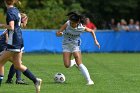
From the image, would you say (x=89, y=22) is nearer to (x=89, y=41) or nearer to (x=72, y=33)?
(x=89, y=41)

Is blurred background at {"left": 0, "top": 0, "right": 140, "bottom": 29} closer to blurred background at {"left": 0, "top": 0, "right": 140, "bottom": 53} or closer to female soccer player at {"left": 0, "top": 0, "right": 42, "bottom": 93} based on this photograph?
blurred background at {"left": 0, "top": 0, "right": 140, "bottom": 53}

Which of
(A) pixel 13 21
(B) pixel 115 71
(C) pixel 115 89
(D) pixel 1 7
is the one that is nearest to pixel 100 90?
(C) pixel 115 89

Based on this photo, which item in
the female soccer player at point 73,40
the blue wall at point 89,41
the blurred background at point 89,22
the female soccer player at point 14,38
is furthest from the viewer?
the blurred background at point 89,22

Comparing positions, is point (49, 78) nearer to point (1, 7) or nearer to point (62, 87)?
point (62, 87)

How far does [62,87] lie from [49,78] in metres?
2.56

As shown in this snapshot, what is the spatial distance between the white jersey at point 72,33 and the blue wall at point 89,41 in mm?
15871

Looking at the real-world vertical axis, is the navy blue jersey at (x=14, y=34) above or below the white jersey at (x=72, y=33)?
above

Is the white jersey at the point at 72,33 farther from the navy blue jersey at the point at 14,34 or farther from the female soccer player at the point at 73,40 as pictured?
the navy blue jersey at the point at 14,34

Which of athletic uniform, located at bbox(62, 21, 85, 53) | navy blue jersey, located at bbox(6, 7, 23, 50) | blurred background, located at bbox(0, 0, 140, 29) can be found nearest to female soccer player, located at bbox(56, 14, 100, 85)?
athletic uniform, located at bbox(62, 21, 85, 53)

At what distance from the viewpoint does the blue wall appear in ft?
104

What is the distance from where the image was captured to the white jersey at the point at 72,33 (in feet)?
50.5

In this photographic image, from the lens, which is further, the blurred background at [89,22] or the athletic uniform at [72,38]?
the blurred background at [89,22]

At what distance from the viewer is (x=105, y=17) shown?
4975cm

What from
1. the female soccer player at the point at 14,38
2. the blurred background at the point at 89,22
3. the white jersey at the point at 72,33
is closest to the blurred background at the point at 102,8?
the blurred background at the point at 89,22
